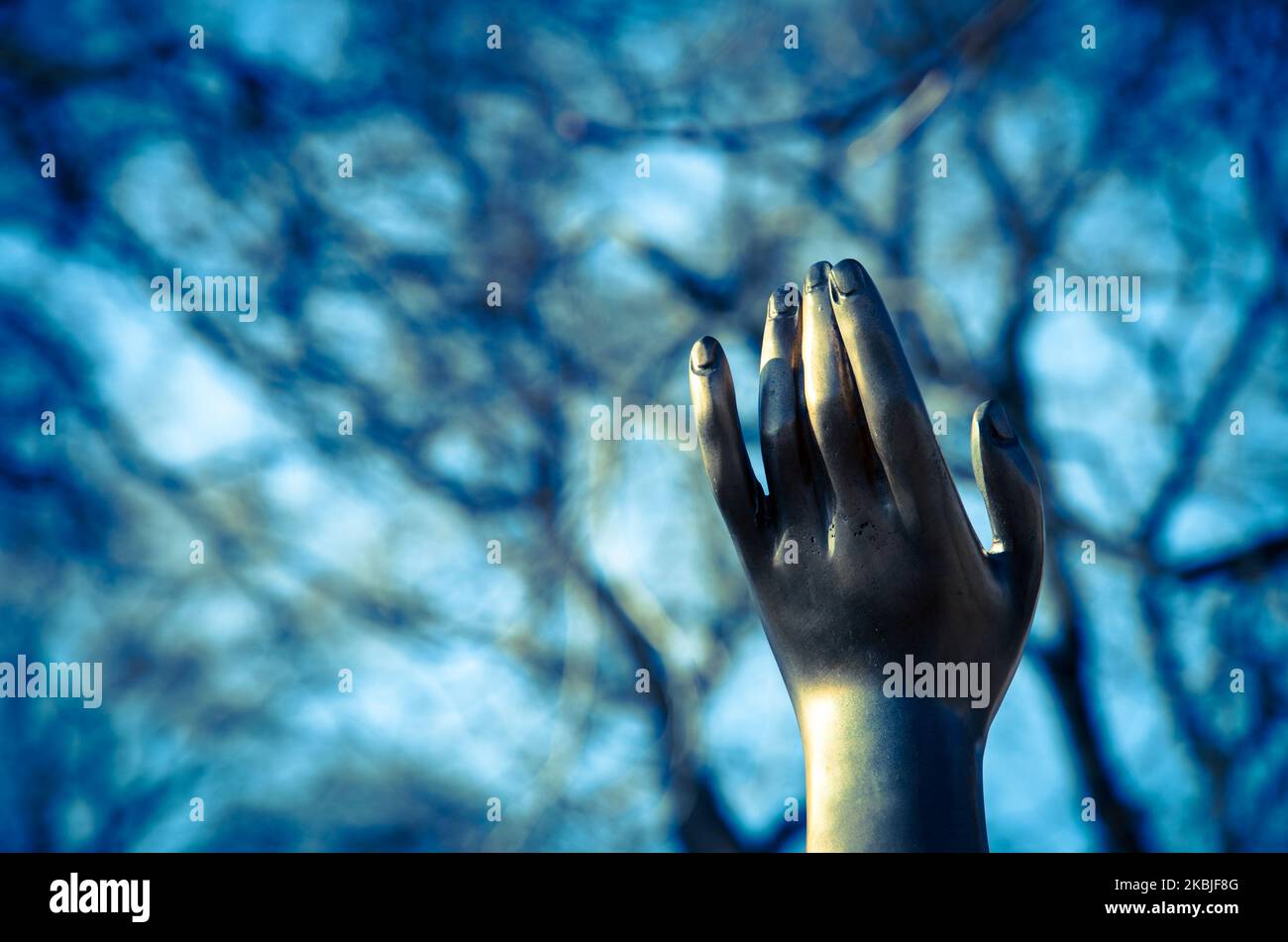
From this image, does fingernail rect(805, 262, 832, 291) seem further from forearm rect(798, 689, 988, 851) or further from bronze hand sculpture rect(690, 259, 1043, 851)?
forearm rect(798, 689, 988, 851)

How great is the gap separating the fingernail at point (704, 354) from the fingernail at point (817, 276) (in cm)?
30

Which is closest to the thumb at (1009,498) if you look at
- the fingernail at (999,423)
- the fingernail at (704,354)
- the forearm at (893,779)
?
the fingernail at (999,423)

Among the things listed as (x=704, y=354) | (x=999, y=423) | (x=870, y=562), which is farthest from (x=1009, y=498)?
(x=704, y=354)

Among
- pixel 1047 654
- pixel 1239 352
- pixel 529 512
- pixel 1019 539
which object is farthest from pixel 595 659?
pixel 1019 539

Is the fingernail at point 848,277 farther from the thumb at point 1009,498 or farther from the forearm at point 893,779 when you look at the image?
the forearm at point 893,779

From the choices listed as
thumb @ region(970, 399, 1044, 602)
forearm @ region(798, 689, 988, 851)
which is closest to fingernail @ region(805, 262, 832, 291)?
thumb @ region(970, 399, 1044, 602)

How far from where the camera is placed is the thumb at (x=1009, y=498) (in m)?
4.57

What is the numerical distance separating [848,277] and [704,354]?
46 cm

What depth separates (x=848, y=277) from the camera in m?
4.38

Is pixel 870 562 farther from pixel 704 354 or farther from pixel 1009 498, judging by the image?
pixel 704 354

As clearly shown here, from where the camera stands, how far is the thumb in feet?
15.0

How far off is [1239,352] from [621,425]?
407 centimetres

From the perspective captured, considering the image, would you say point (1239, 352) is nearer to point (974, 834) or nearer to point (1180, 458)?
point (1180, 458)

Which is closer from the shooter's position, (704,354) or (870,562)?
(870,562)
